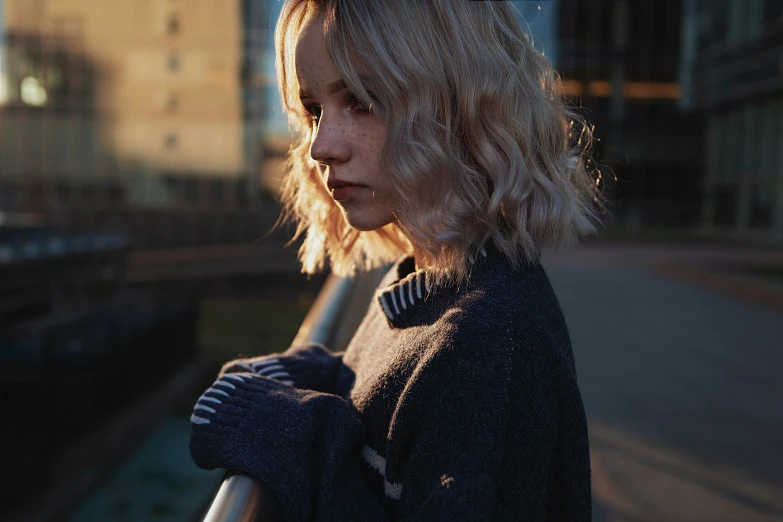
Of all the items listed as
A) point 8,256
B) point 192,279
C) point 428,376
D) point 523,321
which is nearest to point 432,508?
point 428,376

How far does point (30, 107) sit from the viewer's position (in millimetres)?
24656

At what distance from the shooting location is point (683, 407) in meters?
4.78

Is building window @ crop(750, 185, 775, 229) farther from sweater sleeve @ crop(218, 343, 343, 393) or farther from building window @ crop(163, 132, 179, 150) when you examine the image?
sweater sleeve @ crop(218, 343, 343, 393)

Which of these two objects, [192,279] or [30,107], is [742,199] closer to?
[192,279]

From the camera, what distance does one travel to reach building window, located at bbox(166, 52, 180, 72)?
78.5ft

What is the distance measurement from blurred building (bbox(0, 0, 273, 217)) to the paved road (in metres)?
17.4

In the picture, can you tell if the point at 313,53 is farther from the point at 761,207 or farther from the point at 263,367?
the point at 761,207

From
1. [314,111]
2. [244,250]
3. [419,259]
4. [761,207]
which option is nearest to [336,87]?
[314,111]

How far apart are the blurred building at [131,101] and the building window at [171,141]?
0.03m

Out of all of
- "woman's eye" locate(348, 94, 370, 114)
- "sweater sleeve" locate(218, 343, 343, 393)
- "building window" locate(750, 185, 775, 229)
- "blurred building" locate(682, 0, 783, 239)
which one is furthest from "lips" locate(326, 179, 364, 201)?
"building window" locate(750, 185, 775, 229)

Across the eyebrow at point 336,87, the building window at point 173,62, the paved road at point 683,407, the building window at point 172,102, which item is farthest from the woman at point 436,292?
the building window at point 173,62

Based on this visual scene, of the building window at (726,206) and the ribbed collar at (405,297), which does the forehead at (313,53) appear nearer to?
the ribbed collar at (405,297)

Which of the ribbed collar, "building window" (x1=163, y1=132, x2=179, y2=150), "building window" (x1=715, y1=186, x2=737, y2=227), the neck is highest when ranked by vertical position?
"building window" (x1=163, y1=132, x2=179, y2=150)

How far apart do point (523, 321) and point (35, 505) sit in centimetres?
892
